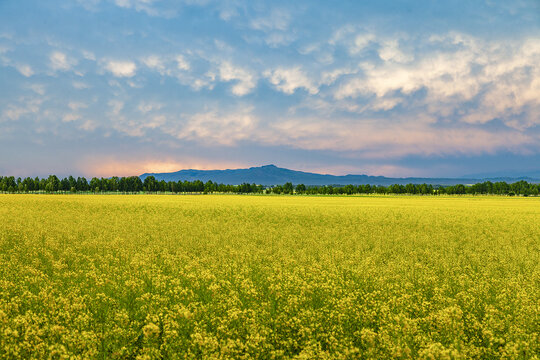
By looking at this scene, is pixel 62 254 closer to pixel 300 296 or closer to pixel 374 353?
pixel 300 296

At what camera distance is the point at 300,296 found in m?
7.02

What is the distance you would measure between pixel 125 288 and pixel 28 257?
23.3ft

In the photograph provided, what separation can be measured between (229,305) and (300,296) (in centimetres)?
169

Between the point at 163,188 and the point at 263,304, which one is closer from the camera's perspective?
the point at 263,304

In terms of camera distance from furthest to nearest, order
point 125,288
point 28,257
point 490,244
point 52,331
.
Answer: point 490,244, point 28,257, point 125,288, point 52,331

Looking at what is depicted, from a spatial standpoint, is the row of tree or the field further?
the row of tree

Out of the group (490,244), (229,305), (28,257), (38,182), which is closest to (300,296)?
(229,305)

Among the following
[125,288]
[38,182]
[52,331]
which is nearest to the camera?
[52,331]

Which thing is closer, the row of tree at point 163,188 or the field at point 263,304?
the field at point 263,304

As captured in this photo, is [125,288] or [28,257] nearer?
[125,288]

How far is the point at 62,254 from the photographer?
39.0ft

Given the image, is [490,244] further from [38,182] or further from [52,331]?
[38,182]

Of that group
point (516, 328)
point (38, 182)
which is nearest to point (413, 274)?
point (516, 328)

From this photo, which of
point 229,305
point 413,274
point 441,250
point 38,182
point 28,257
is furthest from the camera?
point 38,182
